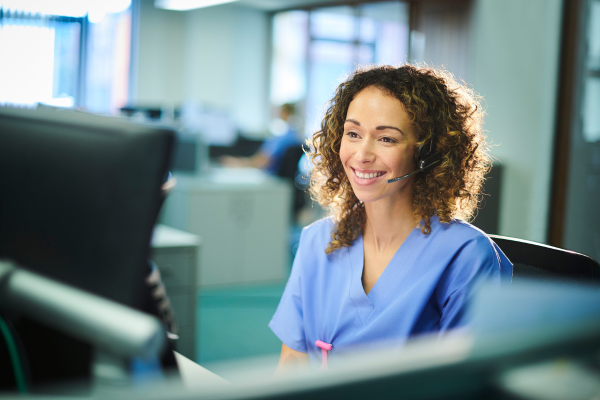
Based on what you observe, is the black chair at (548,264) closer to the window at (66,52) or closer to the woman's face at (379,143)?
the woman's face at (379,143)

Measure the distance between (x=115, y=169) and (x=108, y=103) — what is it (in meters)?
7.58

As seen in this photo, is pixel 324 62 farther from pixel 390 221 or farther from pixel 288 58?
pixel 390 221

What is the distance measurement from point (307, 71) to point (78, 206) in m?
7.23

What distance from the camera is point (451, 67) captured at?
4.21 meters

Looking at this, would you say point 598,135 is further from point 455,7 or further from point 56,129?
point 56,129

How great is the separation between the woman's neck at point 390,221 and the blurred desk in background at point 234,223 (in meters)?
2.70

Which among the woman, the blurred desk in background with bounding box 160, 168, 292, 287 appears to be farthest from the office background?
the woman

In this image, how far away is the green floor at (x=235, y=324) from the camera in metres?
2.69

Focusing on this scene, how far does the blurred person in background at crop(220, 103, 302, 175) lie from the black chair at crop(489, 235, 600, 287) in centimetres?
337

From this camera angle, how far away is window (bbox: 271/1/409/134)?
24.2ft

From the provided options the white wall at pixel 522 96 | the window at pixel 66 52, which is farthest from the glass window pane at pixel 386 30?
the white wall at pixel 522 96

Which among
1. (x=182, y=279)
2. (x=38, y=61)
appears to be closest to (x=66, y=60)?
(x=38, y=61)

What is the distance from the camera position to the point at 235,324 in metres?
3.10

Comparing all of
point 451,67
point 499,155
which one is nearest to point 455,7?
point 451,67
